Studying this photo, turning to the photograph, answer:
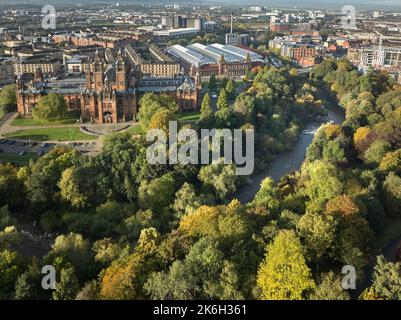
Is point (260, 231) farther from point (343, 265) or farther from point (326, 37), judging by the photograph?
point (326, 37)

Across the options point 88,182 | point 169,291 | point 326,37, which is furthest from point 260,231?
point 326,37

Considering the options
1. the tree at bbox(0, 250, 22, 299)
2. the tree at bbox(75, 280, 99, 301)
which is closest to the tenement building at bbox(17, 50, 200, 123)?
the tree at bbox(0, 250, 22, 299)

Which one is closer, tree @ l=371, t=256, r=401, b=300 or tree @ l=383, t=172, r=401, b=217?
tree @ l=371, t=256, r=401, b=300

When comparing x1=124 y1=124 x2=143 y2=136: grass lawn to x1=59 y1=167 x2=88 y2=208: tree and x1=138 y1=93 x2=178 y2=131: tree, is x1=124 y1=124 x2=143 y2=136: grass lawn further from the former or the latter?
x1=59 y1=167 x2=88 y2=208: tree

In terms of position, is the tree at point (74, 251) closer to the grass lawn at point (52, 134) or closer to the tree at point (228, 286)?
the tree at point (228, 286)

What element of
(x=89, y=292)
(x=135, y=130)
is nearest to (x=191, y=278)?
(x=89, y=292)

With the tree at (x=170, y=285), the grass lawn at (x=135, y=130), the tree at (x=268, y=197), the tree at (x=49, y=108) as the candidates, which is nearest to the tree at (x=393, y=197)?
the tree at (x=268, y=197)
